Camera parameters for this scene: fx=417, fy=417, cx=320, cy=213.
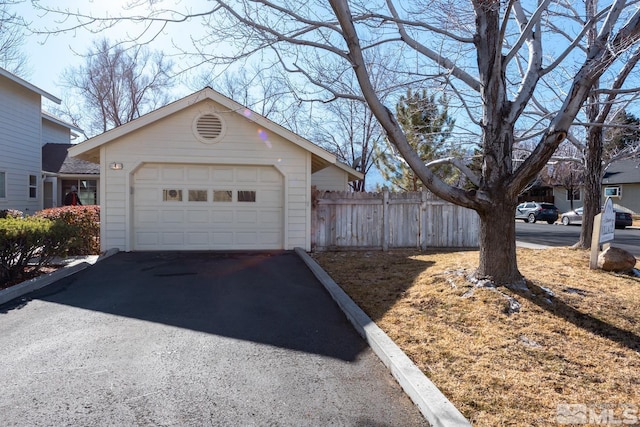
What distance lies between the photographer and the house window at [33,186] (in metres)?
17.6

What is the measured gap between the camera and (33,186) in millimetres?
17781

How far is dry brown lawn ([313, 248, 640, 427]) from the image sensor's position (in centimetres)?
322

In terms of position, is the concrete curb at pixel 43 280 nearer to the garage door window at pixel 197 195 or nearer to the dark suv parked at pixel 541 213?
the garage door window at pixel 197 195

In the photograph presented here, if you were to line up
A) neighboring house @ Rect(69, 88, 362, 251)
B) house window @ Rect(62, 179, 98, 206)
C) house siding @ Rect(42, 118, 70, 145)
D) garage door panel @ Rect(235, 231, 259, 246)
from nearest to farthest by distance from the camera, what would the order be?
1. neighboring house @ Rect(69, 88, 362, 251)
2. garage door panel @ Rect(235, 231, 259, 246)
3. house window @ Rect(62, 179, 98, 206)
4. house siding @ Rect(42, 118, 70, 145)

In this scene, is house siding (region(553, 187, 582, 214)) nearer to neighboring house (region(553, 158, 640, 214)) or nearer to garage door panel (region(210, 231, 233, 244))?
neighboring house (region(553, 158, 640, 214))

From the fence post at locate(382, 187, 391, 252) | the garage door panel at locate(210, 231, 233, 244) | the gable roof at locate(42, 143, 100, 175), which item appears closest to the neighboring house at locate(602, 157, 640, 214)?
the fence post at locate(382, 187, 391, 252)

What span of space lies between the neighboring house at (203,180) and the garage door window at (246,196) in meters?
0.03

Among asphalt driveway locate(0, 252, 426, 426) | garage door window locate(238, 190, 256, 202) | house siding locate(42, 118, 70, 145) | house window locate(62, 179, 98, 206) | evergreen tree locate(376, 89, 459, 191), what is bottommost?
asphalt driveway locate(0, 252, 426, 426)

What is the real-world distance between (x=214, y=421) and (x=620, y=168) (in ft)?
131

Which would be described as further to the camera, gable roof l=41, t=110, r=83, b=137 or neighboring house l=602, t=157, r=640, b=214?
neighboring house l=602, t=157, r=640, b=214

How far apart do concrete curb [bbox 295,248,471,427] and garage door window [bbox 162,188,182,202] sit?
6.58 m

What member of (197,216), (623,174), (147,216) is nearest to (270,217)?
(197,216)

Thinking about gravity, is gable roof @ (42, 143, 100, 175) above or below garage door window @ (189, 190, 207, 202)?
above

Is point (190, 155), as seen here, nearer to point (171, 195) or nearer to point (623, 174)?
point (171, 195)
